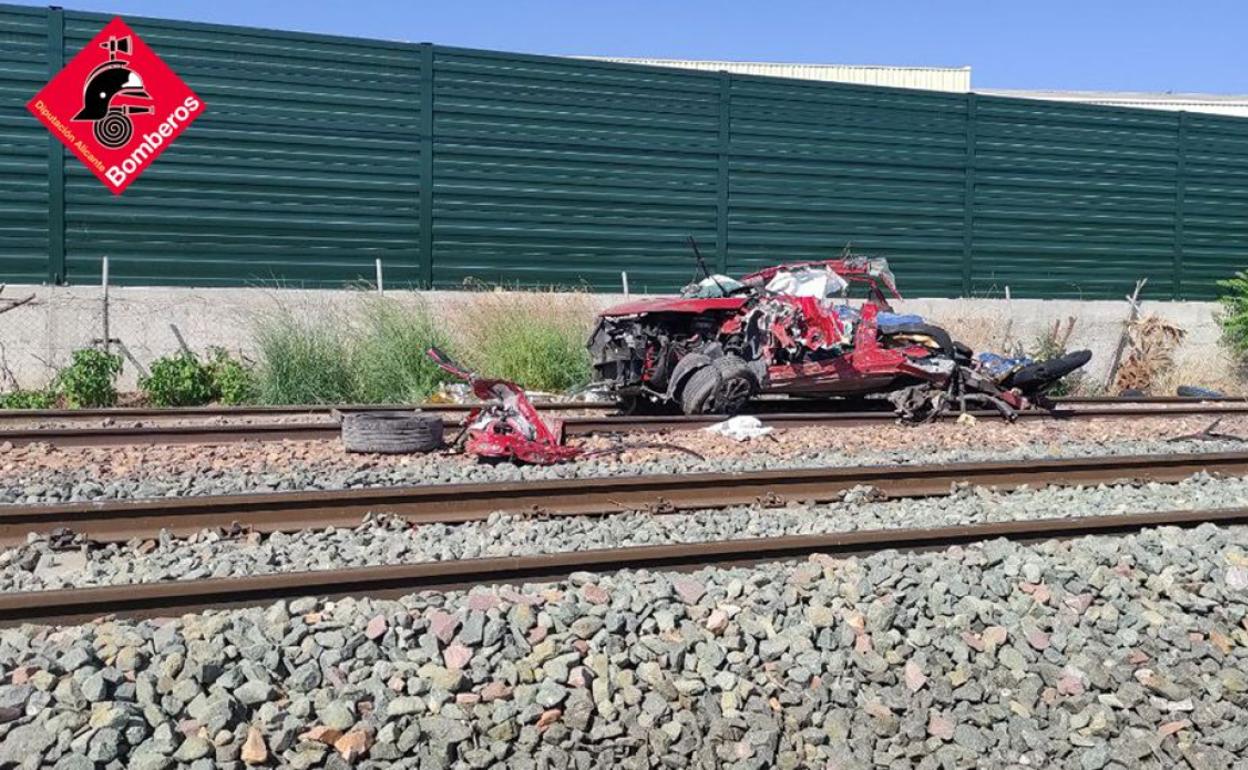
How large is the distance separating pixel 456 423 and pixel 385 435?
141 cm

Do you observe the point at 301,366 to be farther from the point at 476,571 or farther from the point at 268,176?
the point at 476,571

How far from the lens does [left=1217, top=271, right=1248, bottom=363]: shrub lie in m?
20.6

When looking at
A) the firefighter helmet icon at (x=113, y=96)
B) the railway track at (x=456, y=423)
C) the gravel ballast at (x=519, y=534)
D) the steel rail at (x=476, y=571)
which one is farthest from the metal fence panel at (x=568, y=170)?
the steel rail at (x=476, y=571)

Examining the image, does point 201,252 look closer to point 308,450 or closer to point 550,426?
point 308,450

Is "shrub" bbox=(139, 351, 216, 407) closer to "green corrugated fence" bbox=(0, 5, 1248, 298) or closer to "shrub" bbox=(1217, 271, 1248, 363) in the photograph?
"green corrugated fence" bbox=(0, 5, 1248, 298)

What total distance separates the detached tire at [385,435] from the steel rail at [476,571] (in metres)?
3.84

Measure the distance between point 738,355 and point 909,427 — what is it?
5.98ft

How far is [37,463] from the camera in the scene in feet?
28.5

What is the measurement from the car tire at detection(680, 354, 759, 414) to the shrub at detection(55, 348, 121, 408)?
7046 mm

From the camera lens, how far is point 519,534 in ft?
21.2

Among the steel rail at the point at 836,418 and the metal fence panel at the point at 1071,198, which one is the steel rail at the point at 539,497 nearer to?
the steel rail at the point at 836,418

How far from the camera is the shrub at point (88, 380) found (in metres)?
13.5

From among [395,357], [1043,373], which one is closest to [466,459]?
[395,357]

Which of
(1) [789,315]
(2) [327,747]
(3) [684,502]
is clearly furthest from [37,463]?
(1) [789,315]
